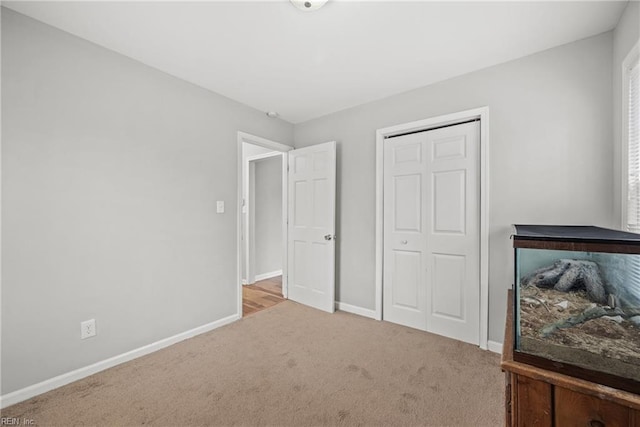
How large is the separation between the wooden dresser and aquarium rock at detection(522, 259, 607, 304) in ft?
0.89

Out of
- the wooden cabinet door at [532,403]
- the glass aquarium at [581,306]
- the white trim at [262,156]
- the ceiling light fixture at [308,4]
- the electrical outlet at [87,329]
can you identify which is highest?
the ceiling light fixture at [308,4]

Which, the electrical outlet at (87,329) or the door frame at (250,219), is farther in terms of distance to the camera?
the door frame at (250,219)

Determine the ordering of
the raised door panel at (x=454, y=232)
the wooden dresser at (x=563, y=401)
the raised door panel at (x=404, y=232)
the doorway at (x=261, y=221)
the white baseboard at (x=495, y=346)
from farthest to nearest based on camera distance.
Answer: the doorway at (x=261, y=221) → the raised door panel at (x=404, y=232) → the raised door panel at (x=454, y=232) → the white baseboard at (x=495, y=346) → the wooden dresser at (x=563, y=401)

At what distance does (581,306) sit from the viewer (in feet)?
2.82

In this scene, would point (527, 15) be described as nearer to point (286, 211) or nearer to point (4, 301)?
point (286, 211)

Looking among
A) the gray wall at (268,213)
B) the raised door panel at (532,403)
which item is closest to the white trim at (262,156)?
the gray wall at (268,213)

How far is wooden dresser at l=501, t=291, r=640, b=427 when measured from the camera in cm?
81

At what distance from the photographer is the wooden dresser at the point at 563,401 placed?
812 mm

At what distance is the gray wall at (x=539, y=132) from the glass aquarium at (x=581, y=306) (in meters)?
1.44

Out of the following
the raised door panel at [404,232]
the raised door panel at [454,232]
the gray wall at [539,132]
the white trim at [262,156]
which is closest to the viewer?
the gray wall at [539,132]

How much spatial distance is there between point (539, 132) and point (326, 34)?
1.78m

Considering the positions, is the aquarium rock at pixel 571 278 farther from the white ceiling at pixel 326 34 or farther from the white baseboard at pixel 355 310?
the white baseboard at pixel 355 310

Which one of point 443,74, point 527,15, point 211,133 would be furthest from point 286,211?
point 527,15

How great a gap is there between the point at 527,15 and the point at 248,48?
1887 mm
